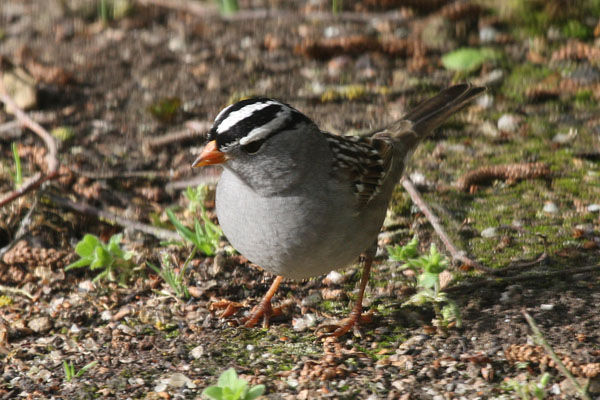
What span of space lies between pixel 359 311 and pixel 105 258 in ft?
4.52

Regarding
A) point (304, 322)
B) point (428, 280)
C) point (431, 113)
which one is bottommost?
point (304, 322)

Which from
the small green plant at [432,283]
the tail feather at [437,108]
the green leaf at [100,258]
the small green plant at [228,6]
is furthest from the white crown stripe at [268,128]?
the small green plant at [228,6]

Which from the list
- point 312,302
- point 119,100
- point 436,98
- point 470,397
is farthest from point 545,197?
point 119,100

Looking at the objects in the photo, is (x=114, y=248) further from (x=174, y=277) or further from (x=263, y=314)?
(x=263, y=314)

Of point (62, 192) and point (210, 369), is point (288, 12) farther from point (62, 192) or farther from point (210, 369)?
point (210, 369)

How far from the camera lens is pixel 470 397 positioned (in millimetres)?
3297

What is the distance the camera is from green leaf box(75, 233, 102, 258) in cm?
424

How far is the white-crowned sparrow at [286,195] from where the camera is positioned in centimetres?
364

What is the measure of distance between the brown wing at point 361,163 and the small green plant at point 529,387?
1.09 metres

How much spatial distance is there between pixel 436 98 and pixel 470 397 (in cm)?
222

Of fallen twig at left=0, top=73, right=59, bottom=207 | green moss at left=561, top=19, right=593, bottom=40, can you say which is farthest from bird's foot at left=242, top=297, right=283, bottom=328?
green moss at left=561, top=19, right=593, bottom=40

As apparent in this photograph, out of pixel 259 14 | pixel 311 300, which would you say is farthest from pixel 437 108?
pixel 259 14

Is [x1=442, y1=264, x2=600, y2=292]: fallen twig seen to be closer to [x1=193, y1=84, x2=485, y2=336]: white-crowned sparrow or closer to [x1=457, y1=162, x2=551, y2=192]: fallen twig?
[x1=193, y1=84, x2=485, y2=336]: white-crowned sparrow

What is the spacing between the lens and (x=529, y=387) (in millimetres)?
3266
